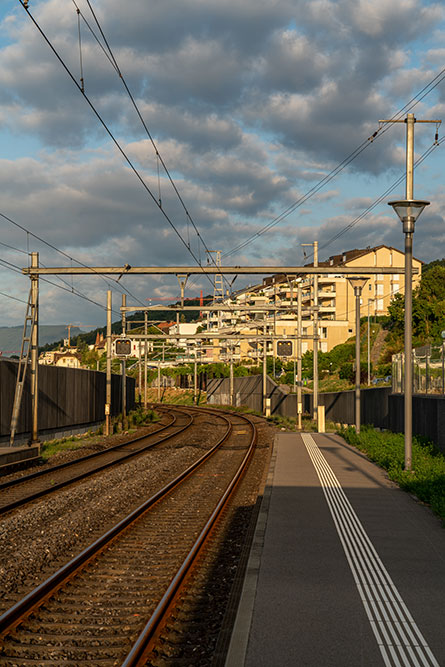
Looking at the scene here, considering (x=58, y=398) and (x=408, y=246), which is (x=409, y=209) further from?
(x=58, y=398)

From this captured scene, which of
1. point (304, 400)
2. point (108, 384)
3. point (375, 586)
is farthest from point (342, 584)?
point (304, 400)

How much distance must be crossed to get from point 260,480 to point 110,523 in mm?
7502

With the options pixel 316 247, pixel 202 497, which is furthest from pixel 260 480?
pixel 316 247

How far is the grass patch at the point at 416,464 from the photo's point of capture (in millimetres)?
13719

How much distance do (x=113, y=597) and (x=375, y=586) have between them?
117 inches

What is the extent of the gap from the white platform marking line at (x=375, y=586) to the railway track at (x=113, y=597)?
6.87ft

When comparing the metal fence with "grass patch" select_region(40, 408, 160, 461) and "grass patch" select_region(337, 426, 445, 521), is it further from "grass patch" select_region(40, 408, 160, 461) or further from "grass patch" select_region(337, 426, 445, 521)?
"grass patch" select_region(40, 408, 160, 461)

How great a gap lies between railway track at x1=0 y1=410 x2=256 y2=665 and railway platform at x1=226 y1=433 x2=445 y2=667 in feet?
3.32

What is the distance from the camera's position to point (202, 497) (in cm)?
1662

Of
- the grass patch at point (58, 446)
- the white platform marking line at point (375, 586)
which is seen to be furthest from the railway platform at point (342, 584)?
the grass patch at point (58, 446)

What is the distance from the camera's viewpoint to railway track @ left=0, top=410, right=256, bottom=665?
6.52 m

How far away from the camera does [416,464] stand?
17.7m

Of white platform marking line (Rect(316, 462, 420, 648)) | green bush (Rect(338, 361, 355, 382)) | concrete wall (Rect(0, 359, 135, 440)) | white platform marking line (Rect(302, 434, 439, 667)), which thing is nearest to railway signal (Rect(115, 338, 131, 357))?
concrete wall (Rect(0, 359, 135, 440))

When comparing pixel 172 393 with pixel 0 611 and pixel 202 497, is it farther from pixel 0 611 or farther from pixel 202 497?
pixel 0 611
